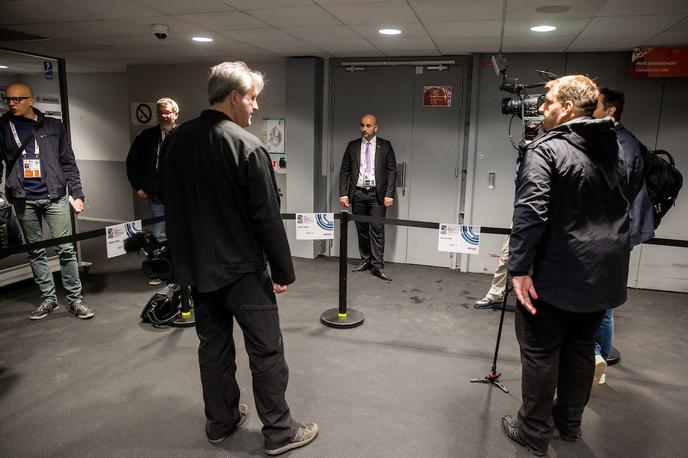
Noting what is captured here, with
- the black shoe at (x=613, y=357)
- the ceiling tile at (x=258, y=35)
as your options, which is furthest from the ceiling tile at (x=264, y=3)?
the black shoe at (x=613, y=357)

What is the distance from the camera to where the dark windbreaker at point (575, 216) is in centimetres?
183

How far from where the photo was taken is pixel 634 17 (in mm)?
3123

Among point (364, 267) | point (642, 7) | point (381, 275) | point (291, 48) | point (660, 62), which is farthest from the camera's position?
point (364, 267)

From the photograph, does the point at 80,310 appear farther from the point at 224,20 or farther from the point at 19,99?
the point at 224,20

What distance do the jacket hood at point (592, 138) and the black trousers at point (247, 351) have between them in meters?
1.32

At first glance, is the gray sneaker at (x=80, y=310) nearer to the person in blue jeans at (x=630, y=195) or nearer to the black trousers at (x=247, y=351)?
the black trousers at (x=247, y=351)

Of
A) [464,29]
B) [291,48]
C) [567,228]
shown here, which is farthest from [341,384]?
[291,48]

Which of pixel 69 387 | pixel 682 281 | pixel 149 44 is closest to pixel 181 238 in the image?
pixel 69 387

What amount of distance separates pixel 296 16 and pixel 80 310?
8.79ft

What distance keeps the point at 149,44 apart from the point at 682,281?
555 cm

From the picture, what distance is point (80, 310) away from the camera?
361 centimetres

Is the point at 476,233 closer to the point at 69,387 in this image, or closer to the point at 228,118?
the point at 228,118

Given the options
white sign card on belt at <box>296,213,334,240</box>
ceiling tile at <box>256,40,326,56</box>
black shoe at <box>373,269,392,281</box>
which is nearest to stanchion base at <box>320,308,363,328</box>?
white sign card on belt at <box>296,213,334,240</box>

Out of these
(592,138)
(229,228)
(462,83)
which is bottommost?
(229,228)
